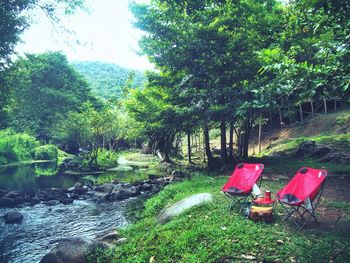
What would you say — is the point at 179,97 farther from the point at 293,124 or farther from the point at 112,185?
the point at 293,124

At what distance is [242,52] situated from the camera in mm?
16703

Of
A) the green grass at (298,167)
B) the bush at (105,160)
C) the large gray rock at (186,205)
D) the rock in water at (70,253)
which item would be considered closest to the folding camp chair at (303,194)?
the large gray rock at (186,205)

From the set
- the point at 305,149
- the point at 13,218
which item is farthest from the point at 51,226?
the point at 305,149

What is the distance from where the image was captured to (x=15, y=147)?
38.9 meters

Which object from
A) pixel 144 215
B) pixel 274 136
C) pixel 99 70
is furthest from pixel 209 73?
pixel 99 70

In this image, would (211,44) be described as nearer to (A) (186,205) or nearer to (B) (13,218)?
(A) (186,205)

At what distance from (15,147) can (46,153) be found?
164 inches

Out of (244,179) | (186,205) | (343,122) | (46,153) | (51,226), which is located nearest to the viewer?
(244,179)

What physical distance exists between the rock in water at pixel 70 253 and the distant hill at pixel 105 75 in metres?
90.8

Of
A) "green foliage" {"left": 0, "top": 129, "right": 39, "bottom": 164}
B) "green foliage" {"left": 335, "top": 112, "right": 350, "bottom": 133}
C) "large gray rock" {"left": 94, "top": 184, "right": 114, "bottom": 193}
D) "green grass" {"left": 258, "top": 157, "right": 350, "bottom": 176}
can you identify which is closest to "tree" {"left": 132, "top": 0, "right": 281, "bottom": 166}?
"green grass" {"left": 258, "top": 157, "right": 350, "bottom": 176}

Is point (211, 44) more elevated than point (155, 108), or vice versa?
point (211, 44)

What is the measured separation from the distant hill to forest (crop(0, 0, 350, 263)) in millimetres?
65906

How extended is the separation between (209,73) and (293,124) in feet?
61.7

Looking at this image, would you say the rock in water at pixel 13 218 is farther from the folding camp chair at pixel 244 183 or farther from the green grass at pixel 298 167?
the green grass at pixel 298 167
